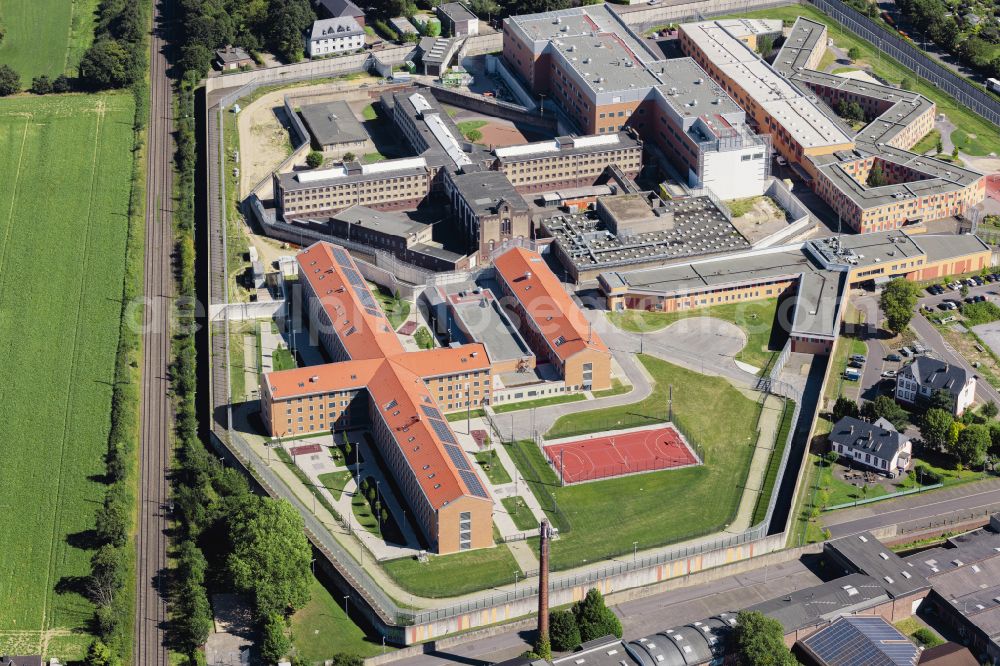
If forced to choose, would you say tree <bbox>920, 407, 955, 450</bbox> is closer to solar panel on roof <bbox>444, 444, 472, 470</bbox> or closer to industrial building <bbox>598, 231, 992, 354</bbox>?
industrial building <bbox>598, 231, 992, 354</bbox>

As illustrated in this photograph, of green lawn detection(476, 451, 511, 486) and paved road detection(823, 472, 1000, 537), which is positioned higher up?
paved road detection(823, 472, 1000, 537)

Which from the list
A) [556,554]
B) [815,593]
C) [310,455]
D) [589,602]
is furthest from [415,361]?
[815,593]

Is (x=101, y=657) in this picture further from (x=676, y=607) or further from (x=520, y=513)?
(x=676, y=607)

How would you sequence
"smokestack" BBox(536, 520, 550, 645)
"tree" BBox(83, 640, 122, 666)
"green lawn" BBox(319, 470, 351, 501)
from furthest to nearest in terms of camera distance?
"green lawn" BBox(319, 470, 351, 501) < "smokestack" BBox(536, 520, 550, 645) < "tree" BBox(83, 640, 122, 666)

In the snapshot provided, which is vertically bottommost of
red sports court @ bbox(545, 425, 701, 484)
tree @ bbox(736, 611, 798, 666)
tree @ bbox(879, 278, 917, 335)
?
red sports court @ bbox(545, 425, 701, 484)

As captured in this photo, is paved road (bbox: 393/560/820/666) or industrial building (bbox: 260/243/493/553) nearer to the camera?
paved road (bbox: 393/560/820/666)

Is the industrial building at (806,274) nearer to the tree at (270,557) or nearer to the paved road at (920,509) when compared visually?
the paved road at (920,509)

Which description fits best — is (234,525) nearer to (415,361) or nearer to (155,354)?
(415,361)

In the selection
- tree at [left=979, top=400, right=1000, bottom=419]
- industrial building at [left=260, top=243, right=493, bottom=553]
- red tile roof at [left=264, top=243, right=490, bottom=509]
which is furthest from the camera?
tree at [left=979, top=400, right=1000, bottom=419]

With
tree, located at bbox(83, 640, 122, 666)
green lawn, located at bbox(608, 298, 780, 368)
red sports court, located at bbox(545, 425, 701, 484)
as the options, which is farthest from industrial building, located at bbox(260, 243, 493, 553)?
tree, located at bbox(83, 640, 122, 666)
